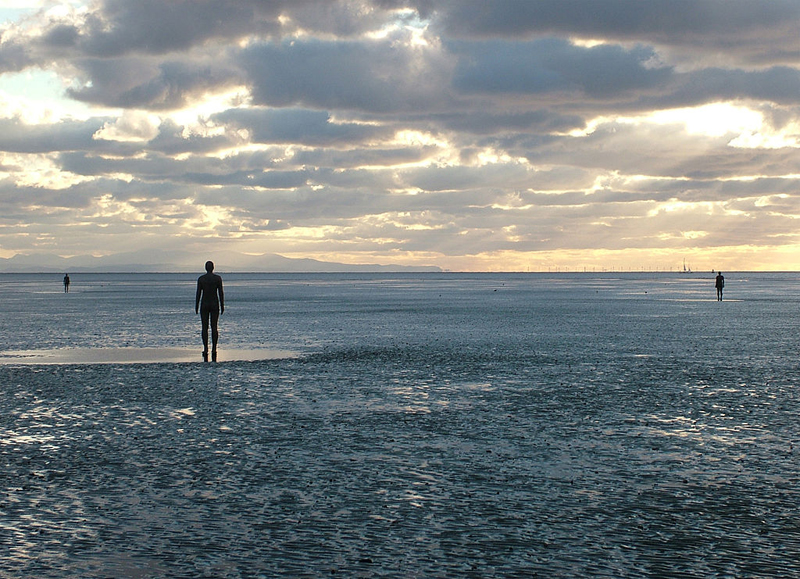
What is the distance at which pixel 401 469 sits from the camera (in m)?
10.4

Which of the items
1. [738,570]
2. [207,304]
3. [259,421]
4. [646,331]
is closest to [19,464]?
[259,421]

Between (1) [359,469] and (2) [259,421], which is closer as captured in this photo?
(1) [359,469]

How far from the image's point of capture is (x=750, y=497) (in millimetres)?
9047

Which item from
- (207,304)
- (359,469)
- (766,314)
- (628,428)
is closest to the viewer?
→ (359,469)

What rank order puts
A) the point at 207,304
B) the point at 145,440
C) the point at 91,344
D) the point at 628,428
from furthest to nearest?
1. the point at 91,344
2. the point at 207,304
3. the point at 628,428
4. the point at 145,440

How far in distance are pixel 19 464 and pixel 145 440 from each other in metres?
1.88

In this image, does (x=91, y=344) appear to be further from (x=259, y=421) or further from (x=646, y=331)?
(x=646, y=331)

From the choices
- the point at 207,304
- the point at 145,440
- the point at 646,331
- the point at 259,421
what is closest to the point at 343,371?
the point at 207,304

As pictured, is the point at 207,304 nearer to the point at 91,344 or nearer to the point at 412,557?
the point at 91,344

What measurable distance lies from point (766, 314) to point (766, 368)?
98.1 feet

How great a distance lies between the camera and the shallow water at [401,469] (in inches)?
286

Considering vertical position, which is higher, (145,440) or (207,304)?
(207,304)

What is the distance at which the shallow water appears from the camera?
7273 mm

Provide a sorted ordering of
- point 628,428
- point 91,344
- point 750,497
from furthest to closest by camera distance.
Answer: point 91,344 < point 628,428 < point 750,497
